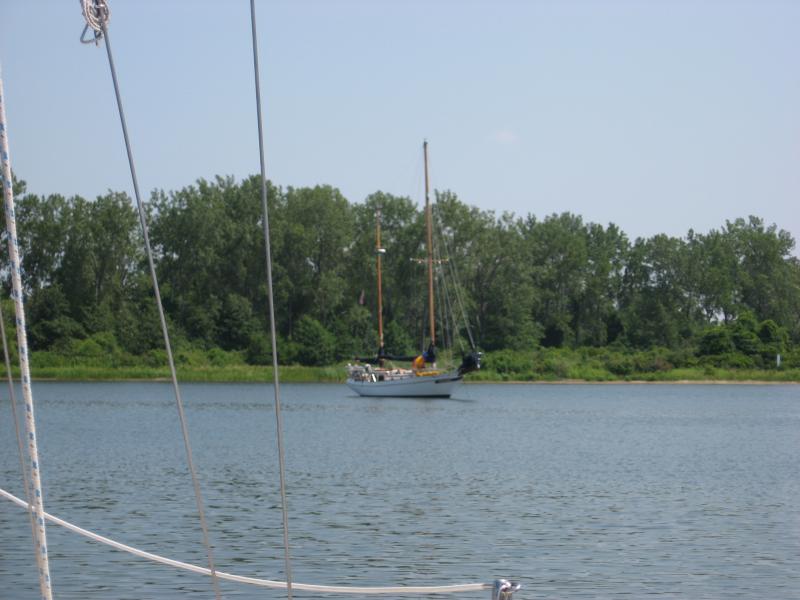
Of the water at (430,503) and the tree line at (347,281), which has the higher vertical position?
the tree line at (347,281)

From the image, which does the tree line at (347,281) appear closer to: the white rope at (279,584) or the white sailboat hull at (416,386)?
the white sailboat hull at (416,386)

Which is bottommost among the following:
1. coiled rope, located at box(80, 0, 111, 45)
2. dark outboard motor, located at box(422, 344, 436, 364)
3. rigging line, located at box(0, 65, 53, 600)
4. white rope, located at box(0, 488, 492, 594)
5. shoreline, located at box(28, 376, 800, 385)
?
shoreline, located at box(28, 376, 800, 385)

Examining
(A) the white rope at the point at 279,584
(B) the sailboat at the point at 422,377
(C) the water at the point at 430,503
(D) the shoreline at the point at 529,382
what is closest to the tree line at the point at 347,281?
(D) the shoreline at the point at 529,382

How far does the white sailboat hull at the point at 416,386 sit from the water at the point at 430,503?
47.6 feet

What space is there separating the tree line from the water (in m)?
42.8

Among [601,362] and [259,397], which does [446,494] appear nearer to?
[259,397]

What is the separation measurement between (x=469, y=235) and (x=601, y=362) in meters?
17.4

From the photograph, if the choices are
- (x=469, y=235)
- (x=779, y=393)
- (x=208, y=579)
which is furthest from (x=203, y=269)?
(x=208, y=579)

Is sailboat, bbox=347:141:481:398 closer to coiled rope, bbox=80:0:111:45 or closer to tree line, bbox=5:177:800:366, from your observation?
tree line, bbox=5:177:800:366

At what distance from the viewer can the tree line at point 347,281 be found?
3755 inches

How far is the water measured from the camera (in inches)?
674

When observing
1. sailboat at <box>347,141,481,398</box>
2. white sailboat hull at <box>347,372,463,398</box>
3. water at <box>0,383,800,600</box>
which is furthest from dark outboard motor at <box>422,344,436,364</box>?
water at <box>0,383,800,600</box>

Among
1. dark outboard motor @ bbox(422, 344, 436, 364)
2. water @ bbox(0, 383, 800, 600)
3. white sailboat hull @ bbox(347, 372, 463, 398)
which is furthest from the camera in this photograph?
dark outboard motor @ bbox(422, 344, 436, 364)

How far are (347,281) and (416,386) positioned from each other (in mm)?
35069
